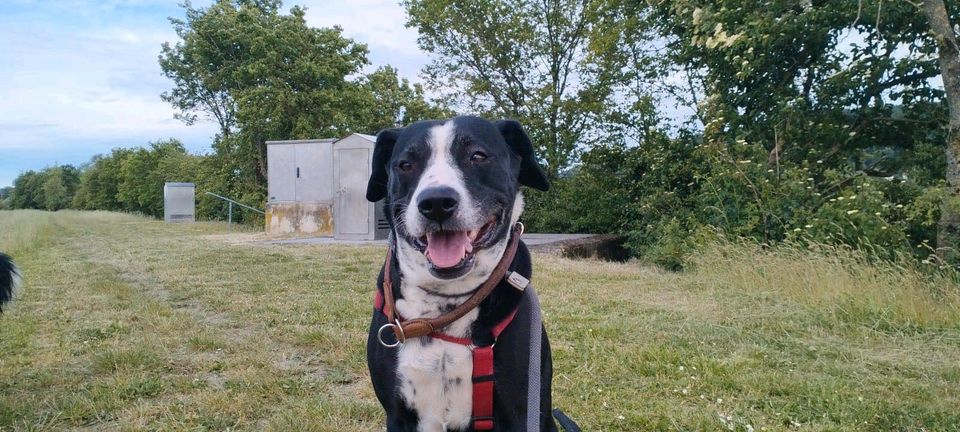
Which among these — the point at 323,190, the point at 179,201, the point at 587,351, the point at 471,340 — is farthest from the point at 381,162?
the point at 179,201

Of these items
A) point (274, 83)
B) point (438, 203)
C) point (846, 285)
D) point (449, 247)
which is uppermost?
point (274, 83)

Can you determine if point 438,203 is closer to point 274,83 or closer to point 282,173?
point 282,173

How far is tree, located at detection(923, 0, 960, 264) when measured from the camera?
7.29 metres

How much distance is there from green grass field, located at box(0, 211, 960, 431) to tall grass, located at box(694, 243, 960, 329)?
0.02 meters

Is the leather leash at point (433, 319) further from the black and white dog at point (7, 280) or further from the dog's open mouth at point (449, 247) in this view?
the black and white dog at point (7, 280)

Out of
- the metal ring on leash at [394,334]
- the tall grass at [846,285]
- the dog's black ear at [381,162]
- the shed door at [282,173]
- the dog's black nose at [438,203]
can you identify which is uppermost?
the shed door at [282,173]

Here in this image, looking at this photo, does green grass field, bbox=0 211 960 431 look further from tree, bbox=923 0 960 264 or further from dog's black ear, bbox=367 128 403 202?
tree, bbox=923 0 960 264

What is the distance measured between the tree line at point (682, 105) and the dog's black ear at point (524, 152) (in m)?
6.49

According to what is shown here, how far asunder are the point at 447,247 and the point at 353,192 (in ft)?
36.8

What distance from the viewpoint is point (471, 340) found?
6.26 ft

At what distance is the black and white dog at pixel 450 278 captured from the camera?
1887 mm

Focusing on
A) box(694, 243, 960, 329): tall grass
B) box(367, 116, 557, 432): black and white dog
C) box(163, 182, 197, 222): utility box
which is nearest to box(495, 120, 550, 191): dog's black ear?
box(367, 116, 557, 432): black and white dog

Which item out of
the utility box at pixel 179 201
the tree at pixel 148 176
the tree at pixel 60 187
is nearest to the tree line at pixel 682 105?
the utility box at pixel 179 201

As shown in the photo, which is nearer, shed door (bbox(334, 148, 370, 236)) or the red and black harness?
the red and black harness
